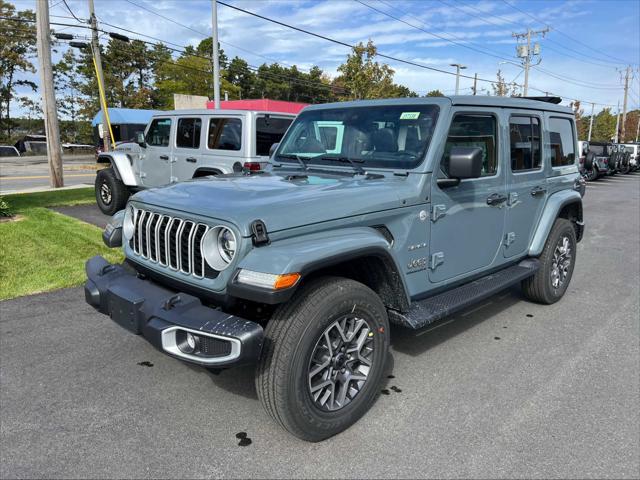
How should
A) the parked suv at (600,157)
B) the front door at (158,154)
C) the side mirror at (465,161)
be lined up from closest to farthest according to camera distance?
the side mirror at (465,161), the front door at (158,154), the parked suv at (600,157)

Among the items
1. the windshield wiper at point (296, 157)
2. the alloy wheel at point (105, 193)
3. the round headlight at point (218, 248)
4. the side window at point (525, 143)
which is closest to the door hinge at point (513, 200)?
the side window at point (525, 143)

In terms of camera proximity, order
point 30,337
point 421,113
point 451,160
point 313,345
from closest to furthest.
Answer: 1. point 313,345
2. point 451,160
3. point 421,113
4. point 30,337

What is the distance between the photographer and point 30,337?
4.00 m

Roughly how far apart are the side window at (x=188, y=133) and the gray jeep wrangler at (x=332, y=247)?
468cm

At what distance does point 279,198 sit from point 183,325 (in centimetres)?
85

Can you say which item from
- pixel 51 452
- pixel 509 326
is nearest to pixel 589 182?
pixel 509 326

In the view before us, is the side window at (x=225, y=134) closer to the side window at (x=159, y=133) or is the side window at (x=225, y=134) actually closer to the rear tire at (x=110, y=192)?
the side window at (x=159, y=133)

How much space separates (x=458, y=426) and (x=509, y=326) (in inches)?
72.7

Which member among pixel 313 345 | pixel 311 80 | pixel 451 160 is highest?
pixel 311 80

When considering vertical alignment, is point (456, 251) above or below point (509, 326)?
above

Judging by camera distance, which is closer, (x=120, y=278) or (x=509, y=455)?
(x=509, y=455)

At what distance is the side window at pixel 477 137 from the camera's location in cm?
345

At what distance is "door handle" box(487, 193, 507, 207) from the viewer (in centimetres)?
385

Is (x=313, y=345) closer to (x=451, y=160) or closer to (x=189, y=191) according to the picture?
(x=189, y=191)
